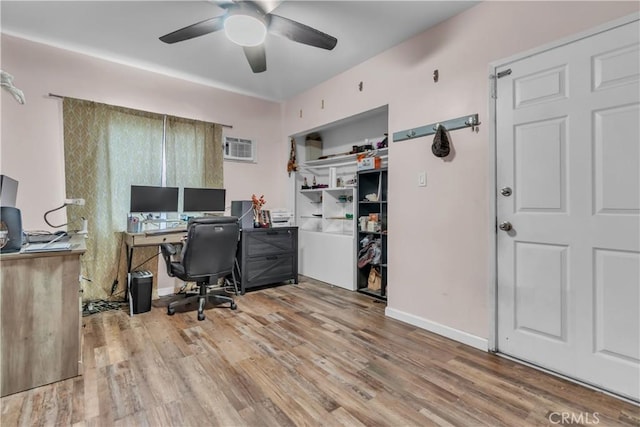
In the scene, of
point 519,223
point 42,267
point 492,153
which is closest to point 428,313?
point 519,223

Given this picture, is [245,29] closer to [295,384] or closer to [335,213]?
[295,384]

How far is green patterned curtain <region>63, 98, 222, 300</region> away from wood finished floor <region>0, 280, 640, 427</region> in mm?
743

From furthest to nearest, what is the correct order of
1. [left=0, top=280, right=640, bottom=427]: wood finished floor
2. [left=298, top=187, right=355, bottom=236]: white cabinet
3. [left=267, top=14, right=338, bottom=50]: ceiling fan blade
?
[left=298, top=187, right=355, bottom=236]: white cabinet, [left=267, top=14, right=338, bottom=50]: ceiling fan blade, [left=0, top=280, right=640, bottom=427]: wood finished floor

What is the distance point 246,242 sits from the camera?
3.50 meters

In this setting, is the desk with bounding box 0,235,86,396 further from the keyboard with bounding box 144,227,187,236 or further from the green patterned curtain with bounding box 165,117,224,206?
the green patterned curtain with bounding box 165,117,224,206

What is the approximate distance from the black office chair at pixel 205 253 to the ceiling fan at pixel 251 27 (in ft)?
4.75

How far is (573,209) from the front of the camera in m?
1.78

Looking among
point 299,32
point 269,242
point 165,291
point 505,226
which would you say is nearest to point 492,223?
→ point 505,226

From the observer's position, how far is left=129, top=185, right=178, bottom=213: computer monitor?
3117 millimetres

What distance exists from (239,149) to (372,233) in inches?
83.5

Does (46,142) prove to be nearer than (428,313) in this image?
No

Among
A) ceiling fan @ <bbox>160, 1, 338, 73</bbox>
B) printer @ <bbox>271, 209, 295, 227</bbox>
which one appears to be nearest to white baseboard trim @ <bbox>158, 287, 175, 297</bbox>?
printer @ <bbox>271, 209, 295, 227</bbox>

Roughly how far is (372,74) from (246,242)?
2.28 m

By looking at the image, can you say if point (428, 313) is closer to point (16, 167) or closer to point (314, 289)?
point (314, 289)
